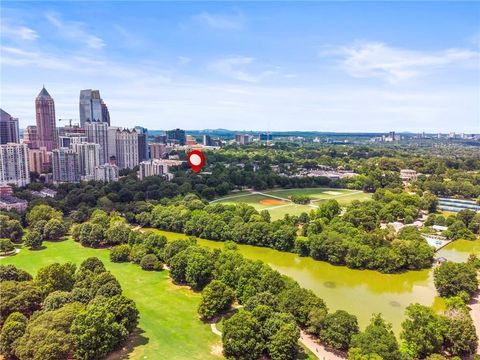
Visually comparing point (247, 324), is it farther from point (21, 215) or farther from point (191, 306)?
point (21, 215)

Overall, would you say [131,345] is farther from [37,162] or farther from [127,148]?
[127,148]

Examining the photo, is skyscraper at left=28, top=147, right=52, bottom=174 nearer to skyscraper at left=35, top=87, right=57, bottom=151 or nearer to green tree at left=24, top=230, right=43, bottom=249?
skyscraper at left=35, top=87, right=57, bottom=151

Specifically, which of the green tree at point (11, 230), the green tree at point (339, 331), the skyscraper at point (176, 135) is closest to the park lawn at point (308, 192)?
the green tree at point (11, 230)

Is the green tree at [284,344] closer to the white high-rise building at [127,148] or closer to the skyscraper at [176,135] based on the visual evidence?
the white high-rise building at [127,148]

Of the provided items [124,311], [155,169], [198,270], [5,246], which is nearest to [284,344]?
[124,311]

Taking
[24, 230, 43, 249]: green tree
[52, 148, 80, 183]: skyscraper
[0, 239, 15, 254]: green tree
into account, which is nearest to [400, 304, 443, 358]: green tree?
[24, 230, 43, 249]: green tree

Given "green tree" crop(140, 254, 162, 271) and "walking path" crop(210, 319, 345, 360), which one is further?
"green tree" crop(140, 254, 162, 271)
